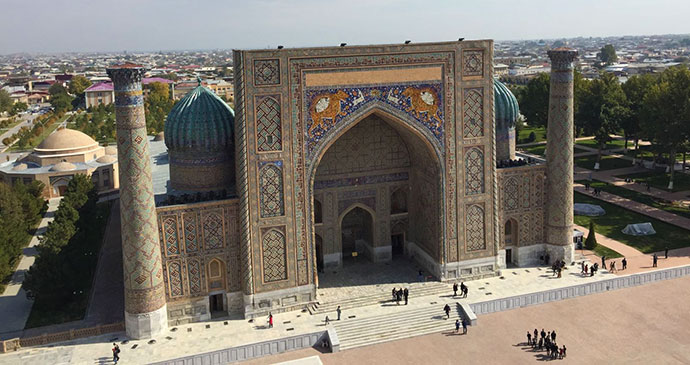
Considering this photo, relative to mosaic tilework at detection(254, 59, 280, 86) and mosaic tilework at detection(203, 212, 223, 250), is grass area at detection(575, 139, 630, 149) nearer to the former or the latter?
mosaic tilework at detection(254, 59, 280, 86)

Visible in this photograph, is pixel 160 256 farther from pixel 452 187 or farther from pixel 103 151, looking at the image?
pixel 103 151

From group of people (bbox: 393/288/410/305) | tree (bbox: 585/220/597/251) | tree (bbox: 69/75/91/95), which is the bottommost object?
group of people (bbox: 393/288/410/305)

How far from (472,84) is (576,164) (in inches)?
872

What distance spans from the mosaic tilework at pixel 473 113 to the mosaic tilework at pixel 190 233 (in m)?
8.77

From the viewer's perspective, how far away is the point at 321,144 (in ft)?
58.4

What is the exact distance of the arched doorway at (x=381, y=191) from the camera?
65.7 feet

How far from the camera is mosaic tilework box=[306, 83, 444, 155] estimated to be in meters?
17.6

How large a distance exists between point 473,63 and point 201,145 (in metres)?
8.76

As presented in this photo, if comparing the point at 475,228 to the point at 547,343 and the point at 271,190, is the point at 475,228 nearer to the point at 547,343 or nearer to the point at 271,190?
the point at 547,343

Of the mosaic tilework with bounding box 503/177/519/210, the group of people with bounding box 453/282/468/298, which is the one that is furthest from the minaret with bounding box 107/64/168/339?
the mosaic tilework with bounding box 503/177/519/210

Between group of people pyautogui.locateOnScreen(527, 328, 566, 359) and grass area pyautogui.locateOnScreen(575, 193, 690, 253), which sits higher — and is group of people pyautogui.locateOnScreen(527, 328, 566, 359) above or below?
below

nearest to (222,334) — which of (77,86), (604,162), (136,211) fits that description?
(136,211)

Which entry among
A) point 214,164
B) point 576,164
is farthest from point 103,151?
point 576,164

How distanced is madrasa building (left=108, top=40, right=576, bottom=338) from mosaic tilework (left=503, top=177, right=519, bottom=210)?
4 cm
